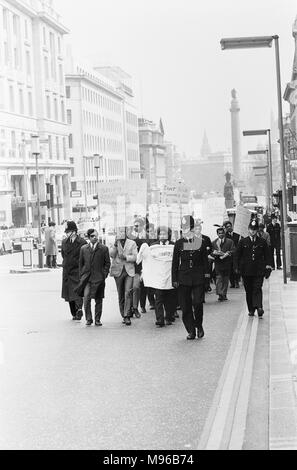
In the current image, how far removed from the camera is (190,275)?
12875 millimetres

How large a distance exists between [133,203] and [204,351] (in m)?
16.3

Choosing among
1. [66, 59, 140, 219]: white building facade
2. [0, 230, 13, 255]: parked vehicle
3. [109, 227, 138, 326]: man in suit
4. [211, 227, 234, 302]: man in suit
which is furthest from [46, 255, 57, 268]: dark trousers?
[66, 59, 140, 219]: white building facade

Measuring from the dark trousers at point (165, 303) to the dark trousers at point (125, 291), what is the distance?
1.94ft

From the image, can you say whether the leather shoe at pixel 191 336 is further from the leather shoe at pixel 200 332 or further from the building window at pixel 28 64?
the building window at pixel 28 64

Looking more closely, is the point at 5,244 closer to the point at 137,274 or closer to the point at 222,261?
the point at 222,261

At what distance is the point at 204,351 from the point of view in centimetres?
1176

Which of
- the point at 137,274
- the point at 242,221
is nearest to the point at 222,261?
the point at 242,221

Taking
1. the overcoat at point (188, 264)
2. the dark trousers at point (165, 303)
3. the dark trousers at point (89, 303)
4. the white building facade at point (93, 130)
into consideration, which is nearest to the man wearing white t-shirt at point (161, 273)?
the dark trousers at point (165, 303)

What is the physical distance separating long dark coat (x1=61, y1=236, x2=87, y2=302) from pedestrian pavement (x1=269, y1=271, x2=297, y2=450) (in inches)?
129

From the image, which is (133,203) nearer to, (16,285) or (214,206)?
(214,206)

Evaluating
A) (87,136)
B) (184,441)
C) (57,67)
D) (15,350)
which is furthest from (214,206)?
(87,136)

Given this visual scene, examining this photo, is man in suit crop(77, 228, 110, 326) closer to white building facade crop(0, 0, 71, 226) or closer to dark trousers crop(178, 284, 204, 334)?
dark trousers crop(178, 284, 204, 334)

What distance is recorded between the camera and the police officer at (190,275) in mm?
12867

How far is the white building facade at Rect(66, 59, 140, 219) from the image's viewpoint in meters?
92.4
